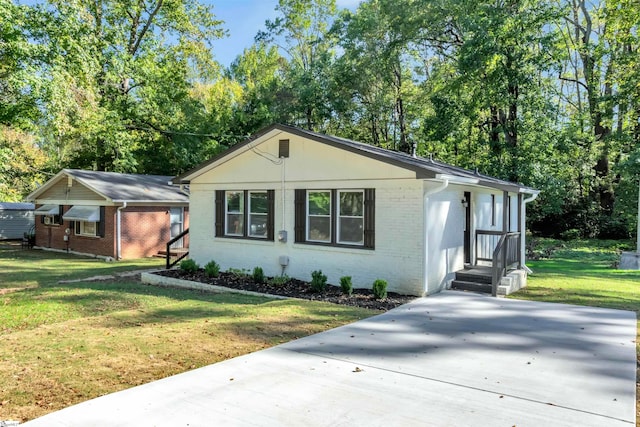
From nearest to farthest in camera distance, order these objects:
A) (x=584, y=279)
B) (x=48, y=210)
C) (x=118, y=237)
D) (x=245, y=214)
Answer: (x=245, y=214) < (x=584, y=279) < (x=118, y=237) < (x=48, y=210)

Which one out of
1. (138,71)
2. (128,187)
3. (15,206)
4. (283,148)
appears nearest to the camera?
(283,148)

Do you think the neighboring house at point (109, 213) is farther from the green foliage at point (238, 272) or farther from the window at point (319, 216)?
the window at point (319, 216)

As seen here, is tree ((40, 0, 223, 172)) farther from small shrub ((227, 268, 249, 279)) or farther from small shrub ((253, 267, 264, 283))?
small shrub ((253, 267, 264, 283))

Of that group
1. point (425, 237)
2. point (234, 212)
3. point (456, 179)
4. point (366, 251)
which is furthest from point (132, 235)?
point (456, 179)

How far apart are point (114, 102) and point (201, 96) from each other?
1046 cm

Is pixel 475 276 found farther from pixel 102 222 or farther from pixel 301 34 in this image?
pixel 301 34

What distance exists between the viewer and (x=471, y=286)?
1083 centimetres

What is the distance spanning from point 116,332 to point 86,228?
602 inches

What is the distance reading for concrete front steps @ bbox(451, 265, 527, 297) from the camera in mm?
10508

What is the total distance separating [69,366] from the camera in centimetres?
528

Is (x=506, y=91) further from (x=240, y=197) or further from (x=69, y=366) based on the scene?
(x=69, y=366)

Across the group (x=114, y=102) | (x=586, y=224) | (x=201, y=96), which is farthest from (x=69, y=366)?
(x=201, y=96)

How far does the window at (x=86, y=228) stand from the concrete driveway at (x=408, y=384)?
16.0m

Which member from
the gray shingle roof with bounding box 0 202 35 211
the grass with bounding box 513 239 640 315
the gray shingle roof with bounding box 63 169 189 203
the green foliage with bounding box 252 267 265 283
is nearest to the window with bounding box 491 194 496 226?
the grass with bounding box 513 239 640 315
